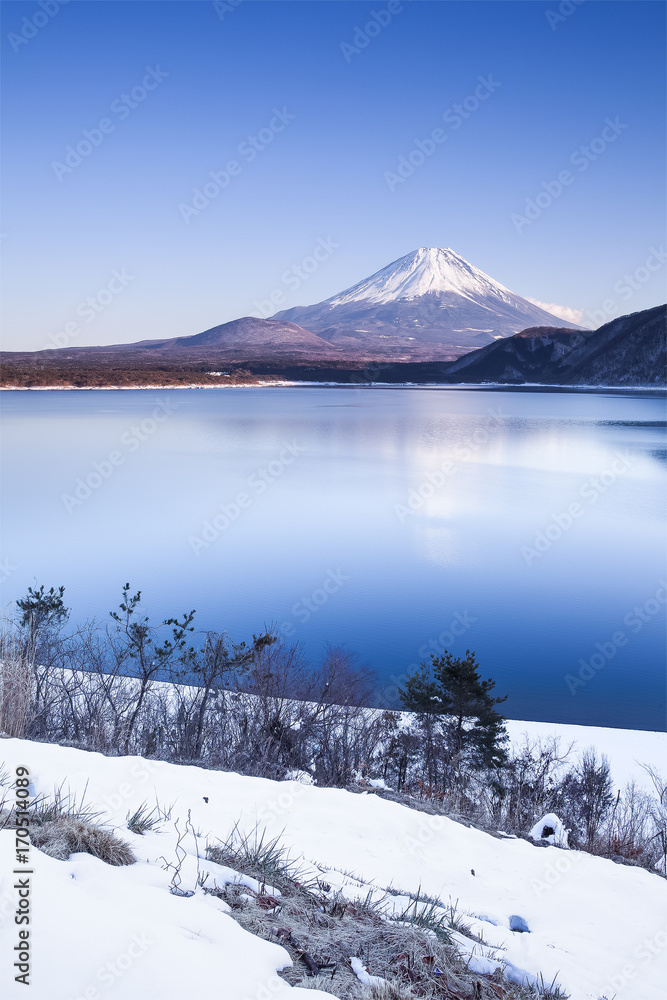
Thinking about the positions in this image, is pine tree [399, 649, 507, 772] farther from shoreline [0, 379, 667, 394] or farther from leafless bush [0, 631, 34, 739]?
shoreline [0, 379, 667, 394]

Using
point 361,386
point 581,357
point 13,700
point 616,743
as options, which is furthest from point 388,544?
point 581,357

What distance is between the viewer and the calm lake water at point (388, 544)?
553 inches

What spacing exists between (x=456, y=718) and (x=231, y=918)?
9.18 meters

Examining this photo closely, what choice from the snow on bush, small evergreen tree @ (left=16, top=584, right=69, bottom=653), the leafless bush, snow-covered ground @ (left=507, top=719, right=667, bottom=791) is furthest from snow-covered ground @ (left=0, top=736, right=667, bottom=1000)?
small evergreen tree @ (left=16, top=584, right=69, bottom=653)

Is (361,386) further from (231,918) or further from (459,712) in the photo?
(231,918)

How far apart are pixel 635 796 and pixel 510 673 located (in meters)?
3.95

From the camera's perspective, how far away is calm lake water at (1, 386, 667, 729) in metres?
14.0

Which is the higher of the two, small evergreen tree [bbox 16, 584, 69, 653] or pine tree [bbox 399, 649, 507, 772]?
small evergreen tree [bbox 16, 584, 69, 653]

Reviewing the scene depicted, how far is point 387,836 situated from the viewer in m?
4.62

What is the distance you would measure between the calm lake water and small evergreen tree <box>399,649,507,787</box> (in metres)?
1.30

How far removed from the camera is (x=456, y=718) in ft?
36.7

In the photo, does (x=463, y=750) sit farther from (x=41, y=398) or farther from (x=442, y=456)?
(x=41, y=398)

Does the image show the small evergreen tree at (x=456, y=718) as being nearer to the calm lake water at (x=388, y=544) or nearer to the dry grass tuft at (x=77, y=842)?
the calm lake water at (x=388, y=544)

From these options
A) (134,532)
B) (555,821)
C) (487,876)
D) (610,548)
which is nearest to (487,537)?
(610,548)
